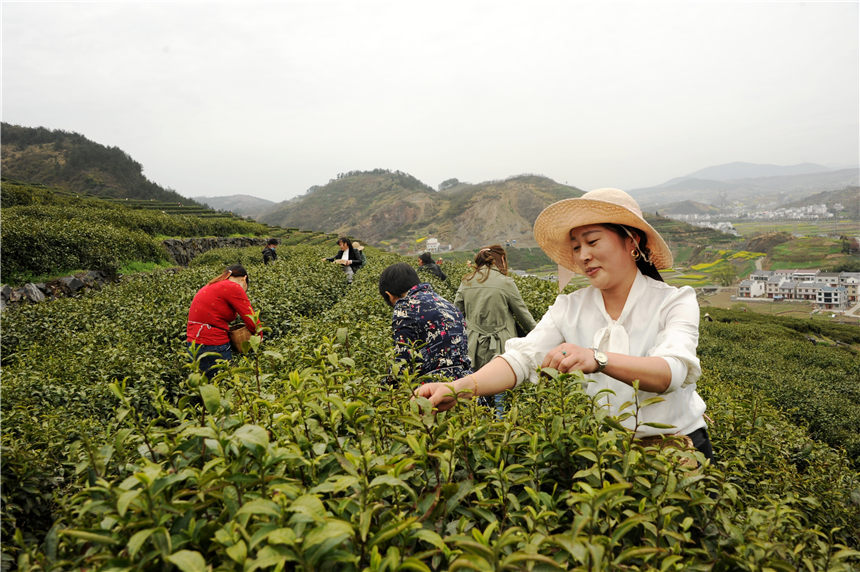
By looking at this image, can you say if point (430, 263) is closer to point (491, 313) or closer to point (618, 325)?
point (491, 313)

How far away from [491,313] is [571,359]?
3442 millimetres

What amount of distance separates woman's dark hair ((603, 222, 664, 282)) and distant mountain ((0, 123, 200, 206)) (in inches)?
3251

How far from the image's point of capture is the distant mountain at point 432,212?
133125mm

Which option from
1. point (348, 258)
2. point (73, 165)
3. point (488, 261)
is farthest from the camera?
point (73, 165)

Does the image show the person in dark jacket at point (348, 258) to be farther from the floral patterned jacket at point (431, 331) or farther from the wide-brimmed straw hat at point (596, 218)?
the wide-brimmed straw hat at point (596, 218)

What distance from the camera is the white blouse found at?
1720 mm

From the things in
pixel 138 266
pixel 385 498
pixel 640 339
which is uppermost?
pixel 138 266

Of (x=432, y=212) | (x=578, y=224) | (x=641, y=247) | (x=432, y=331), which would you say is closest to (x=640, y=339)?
(x=641, y=247)

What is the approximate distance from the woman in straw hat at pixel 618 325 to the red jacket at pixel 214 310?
368cm

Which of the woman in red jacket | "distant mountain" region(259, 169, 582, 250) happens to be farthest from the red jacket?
"distant mountain" region(259, 169, 582, 250)

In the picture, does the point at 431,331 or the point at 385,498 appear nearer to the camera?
the point at 385,498

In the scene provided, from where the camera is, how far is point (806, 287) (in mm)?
72312

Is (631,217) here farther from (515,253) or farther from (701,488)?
(515,253)

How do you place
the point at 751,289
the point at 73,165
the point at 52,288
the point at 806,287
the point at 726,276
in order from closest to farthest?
the point at 52,288 < the point at 806,287 < the point at 751,289 < the point at 73,165 < the point at 726,276
